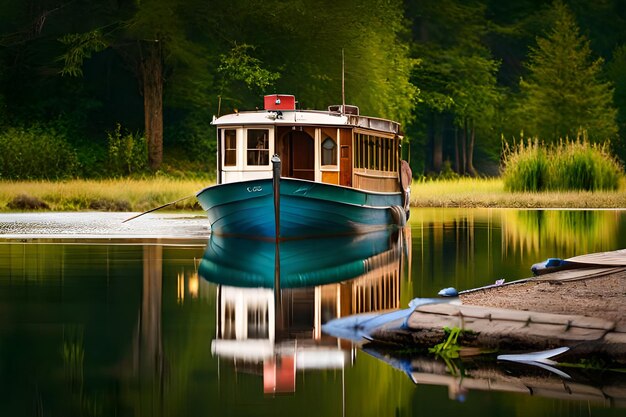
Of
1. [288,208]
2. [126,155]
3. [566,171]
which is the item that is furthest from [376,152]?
[126,155]

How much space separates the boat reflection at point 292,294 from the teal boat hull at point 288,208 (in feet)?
1.59

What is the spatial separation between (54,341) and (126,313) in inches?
88.5

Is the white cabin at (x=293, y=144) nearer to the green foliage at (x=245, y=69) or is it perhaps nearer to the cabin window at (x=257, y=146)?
the cabin window at (x=257, y=146)

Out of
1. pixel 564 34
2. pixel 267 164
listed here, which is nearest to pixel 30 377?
pixel 267 164

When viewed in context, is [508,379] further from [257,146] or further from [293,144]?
Result: [293,144]

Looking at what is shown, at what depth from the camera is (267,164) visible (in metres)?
29.0

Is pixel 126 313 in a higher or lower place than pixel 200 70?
lower

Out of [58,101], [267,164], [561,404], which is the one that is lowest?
[561,404]

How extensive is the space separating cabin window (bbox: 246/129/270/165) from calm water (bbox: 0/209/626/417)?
3330 millimetres

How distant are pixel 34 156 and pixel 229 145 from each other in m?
22.8

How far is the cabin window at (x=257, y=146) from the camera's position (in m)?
29.0

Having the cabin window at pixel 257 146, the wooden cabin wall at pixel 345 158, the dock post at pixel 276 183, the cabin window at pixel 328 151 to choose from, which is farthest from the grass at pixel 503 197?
the dock post at pixel 276 183

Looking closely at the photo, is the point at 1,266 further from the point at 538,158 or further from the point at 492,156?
the point at 492,156

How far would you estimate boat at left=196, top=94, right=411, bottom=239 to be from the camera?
2622 centimetres
